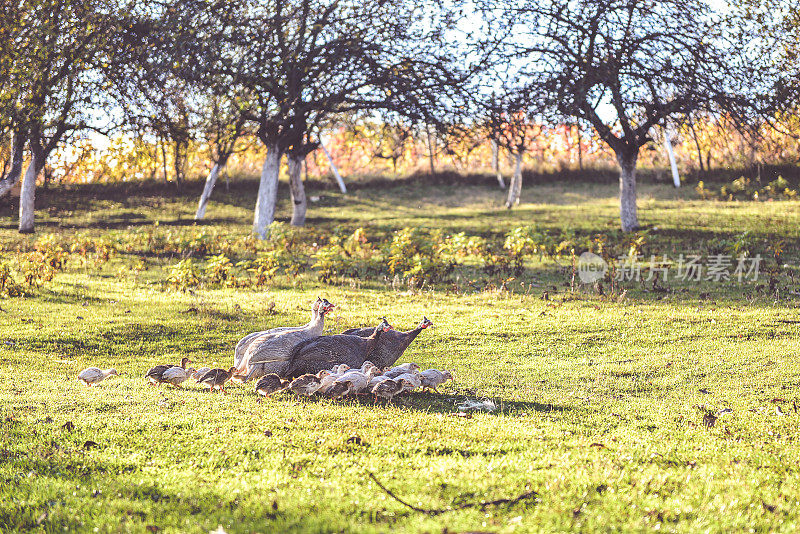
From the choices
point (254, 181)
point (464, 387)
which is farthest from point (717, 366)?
point (254, 181)

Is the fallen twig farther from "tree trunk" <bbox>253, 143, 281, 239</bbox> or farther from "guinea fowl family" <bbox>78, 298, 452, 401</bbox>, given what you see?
"tree trunk" <bbox>253, 143, 281, 239</bbox>

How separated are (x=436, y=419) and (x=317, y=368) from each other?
7.28ft

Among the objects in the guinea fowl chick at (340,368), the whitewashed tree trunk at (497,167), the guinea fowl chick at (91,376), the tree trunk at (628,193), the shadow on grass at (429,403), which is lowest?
the shadow on grass at (429,403)

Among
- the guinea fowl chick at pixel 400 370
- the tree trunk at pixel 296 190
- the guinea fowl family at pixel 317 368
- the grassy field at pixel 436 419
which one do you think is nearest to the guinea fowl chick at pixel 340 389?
the guinea fowl family at pixel 317 368

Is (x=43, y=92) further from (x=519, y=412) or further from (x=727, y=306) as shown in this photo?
(x=727, y=306)

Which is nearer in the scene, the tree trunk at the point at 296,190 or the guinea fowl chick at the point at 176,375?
the guinea fowl chick at the point at 176,375

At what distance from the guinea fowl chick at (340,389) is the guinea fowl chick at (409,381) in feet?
1.85

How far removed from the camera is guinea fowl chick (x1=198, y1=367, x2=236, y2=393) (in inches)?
343

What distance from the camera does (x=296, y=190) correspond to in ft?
106

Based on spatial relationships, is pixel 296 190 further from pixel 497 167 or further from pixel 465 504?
pixel 465 504

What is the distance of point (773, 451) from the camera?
20.7 ft

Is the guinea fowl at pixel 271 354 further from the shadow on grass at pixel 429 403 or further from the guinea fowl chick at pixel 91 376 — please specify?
the guinea fowl chick at pixel 91 376

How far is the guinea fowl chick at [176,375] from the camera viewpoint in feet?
29.6

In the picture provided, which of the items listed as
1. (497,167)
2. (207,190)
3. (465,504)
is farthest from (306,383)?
(497,167)
